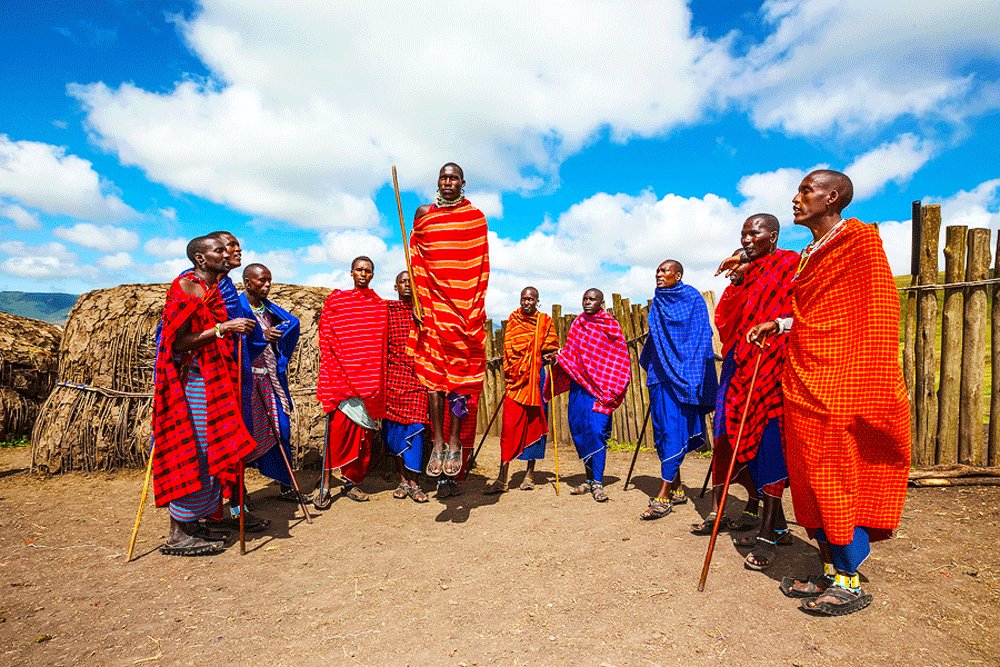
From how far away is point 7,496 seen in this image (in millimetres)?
6668

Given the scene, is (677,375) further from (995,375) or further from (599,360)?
(995,375)

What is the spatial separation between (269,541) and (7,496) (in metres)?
4.35

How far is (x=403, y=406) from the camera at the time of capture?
20.9 feet

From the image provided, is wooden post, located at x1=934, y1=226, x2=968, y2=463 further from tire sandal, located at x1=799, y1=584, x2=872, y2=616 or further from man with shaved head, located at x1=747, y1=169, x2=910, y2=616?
tire sandal, located at x1=799, y1=584, x2=872, y2=616

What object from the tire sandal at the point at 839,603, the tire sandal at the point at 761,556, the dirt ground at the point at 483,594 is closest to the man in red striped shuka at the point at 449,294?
the dirt ground at the point at 483,594

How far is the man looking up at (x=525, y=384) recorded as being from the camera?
6441mm

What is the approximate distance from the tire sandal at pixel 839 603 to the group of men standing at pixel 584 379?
0.01 metres

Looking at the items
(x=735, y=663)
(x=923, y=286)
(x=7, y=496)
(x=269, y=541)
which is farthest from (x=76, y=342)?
(x=923, y=286)

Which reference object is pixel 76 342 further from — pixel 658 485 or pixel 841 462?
pixel 841 462

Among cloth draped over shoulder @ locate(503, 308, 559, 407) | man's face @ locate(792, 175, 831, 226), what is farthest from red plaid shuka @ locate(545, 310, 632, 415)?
man's face @ locate(792, 175, 831, 226)

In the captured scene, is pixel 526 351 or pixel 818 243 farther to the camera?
pixel 526 351

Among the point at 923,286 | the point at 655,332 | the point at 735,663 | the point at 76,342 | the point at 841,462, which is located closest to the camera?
the point at 735,663

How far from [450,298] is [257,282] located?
7.19ft

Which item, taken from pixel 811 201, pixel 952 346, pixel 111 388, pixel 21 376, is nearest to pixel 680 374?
pixel 811 201
